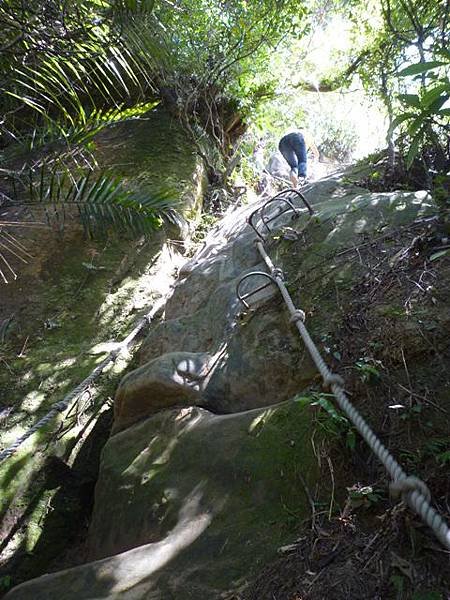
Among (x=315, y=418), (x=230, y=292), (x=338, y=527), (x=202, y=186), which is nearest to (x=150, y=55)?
(x=230, y=292)

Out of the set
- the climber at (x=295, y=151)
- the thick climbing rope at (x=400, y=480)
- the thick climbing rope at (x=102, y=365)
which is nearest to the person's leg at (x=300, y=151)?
the climber at (x=295, y=151)

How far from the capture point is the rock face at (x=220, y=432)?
6.15 ft

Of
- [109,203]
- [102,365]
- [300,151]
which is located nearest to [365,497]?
[102,365]

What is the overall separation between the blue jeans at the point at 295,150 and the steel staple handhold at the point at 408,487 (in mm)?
7795

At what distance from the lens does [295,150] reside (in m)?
8.59

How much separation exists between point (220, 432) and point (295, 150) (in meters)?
7.10

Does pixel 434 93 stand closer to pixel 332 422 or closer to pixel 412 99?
pixel 412 99

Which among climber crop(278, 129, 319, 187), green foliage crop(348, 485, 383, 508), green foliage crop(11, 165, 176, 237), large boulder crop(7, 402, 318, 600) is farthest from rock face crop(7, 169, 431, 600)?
climber crop(278, 129, 319, 187)

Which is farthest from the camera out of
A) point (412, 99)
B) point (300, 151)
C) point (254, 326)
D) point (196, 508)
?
point (300, 151)

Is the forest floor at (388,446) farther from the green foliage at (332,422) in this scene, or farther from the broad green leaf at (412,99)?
the broad green leaf at (412,99)

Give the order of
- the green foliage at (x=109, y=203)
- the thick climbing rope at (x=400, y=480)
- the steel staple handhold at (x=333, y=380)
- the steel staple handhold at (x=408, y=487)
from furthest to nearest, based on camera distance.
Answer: the green foliage at (x=109, y=203)
the steel staple handhold at (x=333, y=380)
the steel staple handhold at (x=408, y=487)
the thick climbing rope at (x=400, y=480)

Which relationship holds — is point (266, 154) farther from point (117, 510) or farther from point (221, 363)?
point (117, 510)

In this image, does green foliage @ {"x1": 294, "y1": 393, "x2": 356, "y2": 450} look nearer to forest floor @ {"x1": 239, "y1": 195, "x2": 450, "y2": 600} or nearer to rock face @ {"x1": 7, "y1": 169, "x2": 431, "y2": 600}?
forest floor @ {"x1": 239, "y1": 195, "x2": 450, "y2": 600}

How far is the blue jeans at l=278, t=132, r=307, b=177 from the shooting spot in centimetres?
852
